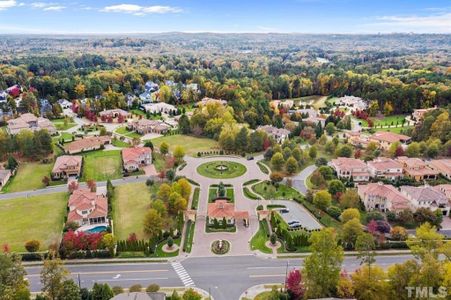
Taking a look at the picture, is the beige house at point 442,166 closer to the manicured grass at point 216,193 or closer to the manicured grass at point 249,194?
the manicured grass at point 249,194

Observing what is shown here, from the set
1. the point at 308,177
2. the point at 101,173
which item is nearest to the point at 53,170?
the point at 101,173

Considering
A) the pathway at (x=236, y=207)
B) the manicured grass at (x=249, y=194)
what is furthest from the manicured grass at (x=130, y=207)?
the manicured grass at (x=249, y=194)

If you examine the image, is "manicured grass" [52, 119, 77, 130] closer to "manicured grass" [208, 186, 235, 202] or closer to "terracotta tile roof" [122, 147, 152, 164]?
"terracotta tile roof" [122, 147, 152, 164]

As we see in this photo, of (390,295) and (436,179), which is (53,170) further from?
(436,179)

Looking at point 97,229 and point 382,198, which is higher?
point 382,198

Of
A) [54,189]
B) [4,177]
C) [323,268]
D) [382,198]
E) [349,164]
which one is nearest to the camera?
[323,268]

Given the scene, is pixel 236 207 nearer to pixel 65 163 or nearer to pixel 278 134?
pixel 65 163

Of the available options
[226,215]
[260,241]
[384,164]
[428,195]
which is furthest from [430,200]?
[226,215]

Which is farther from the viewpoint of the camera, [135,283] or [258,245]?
[258,245]
